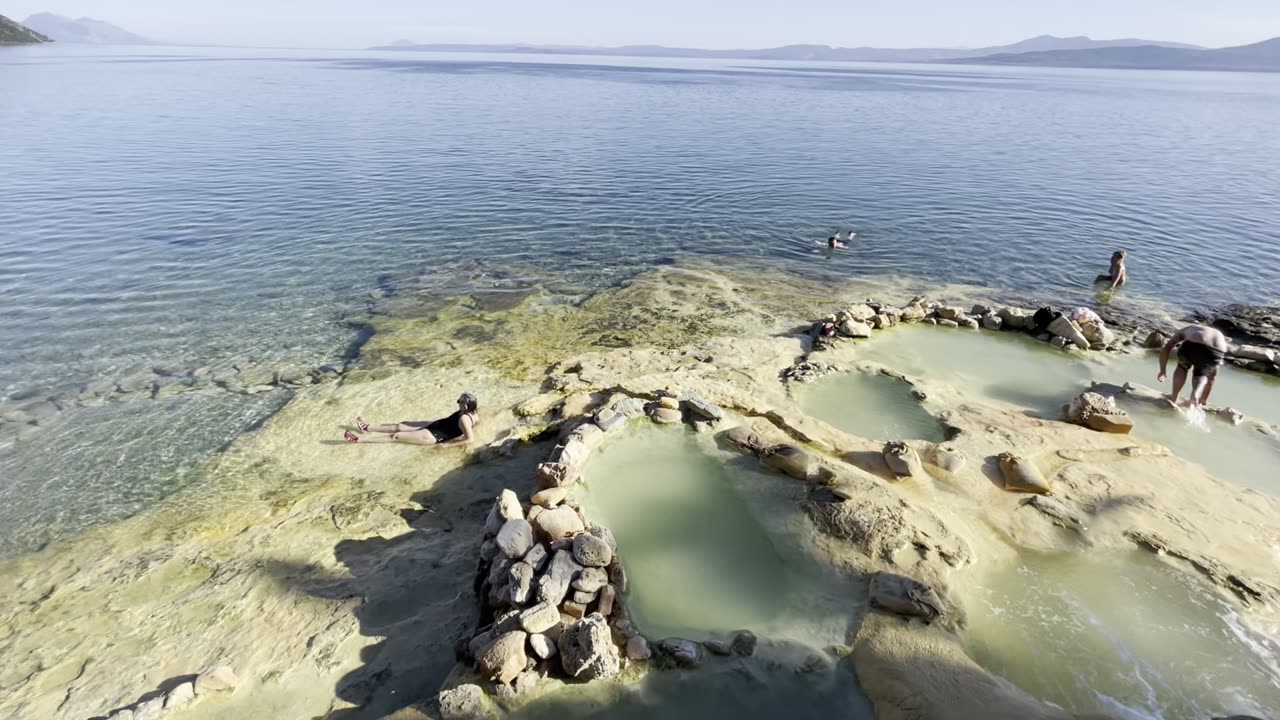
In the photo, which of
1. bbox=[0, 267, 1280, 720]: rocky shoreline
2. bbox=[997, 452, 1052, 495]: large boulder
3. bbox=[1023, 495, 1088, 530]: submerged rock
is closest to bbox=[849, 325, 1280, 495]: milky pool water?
bbox=[0, 267, 1280, 720]: rocky shoreline

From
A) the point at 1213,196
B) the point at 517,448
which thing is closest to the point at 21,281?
the point at 517,448

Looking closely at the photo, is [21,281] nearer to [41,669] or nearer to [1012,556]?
[41,669]

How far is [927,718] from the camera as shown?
5.69 m

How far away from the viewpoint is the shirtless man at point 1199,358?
10.9 meters

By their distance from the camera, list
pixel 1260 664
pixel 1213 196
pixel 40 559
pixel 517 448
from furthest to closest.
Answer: pixel 1213 196, pixel 517 448, pixel 40 559, pixel 1260 664

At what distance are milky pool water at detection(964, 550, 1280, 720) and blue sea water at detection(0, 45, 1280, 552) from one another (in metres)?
11.9

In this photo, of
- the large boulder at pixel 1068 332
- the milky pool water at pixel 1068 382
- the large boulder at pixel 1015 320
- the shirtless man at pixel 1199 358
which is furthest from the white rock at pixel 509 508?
the large boulder at pixel 1068 332

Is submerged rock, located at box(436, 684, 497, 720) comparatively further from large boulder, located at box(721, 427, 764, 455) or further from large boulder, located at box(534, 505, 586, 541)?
large boulder, located at box(721, 427, 764, 455)

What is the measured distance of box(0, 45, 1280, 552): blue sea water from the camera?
1388 centimetres

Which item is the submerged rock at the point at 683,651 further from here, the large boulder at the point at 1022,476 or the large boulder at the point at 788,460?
the large boulder at the point at 1022,476

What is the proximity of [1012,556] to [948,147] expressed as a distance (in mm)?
41741

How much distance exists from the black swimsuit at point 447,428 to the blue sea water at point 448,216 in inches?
142

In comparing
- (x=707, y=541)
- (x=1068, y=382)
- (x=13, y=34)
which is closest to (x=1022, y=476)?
(x=707, y=541)

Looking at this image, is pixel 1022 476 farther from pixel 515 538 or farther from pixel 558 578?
pixel 515 538
